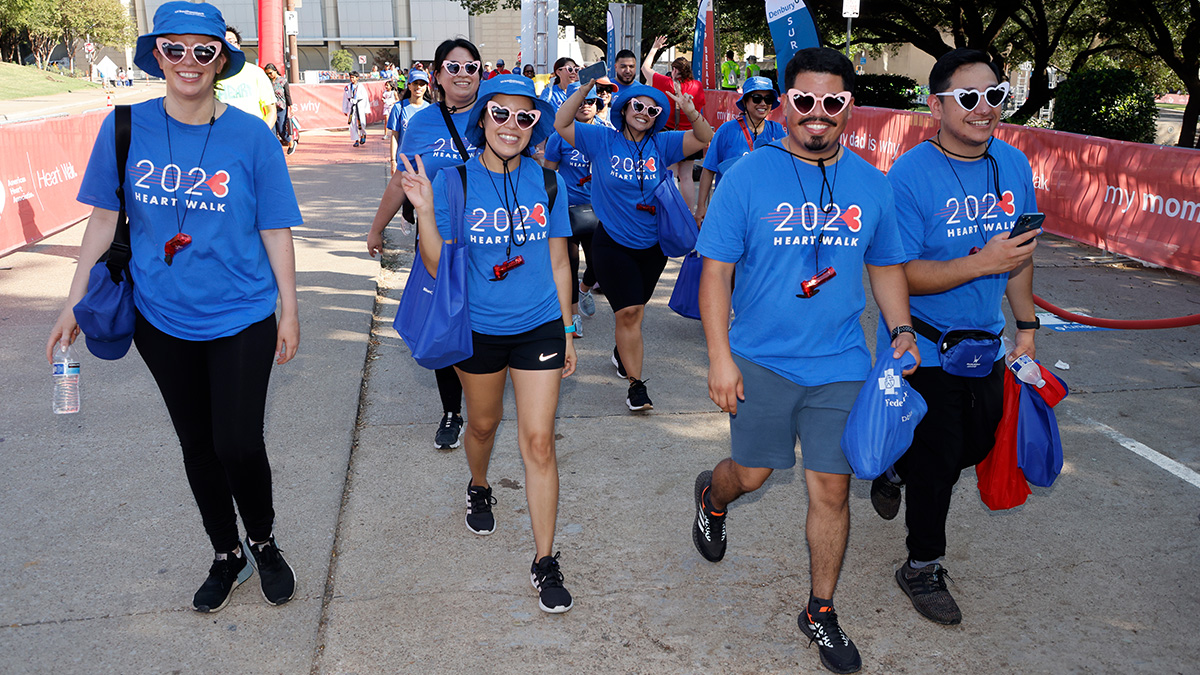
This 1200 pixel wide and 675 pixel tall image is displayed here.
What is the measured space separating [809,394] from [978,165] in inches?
42.6

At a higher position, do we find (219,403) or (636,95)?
(636,95)

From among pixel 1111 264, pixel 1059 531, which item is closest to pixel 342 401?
pixel 1059 531

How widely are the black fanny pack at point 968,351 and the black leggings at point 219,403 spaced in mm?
2312

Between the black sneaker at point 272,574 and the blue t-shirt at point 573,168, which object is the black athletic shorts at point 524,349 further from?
the blue t-shirt at point 573,168

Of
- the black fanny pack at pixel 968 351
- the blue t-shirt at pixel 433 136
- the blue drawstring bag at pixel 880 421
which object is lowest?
the blue drawstring bag at pixel 880 421

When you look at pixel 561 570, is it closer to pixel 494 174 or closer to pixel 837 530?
pixel 837 530

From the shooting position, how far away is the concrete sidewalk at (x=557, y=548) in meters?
3.36

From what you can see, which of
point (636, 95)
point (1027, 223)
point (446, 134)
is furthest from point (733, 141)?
point (1027, 223)

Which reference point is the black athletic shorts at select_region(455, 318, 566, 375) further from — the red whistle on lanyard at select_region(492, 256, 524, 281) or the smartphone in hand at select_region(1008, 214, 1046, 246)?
the smartphone in hand at select_region(1008, 214, 1046, 246)

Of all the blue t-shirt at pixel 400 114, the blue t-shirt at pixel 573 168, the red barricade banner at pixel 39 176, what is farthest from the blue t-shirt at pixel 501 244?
the red barricade banner at pixel 39 176

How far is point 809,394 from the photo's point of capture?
3213 mm

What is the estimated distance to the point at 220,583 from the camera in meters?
3.61

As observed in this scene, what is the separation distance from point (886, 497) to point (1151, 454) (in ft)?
6.03

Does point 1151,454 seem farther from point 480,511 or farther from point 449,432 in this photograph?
point 449,432
